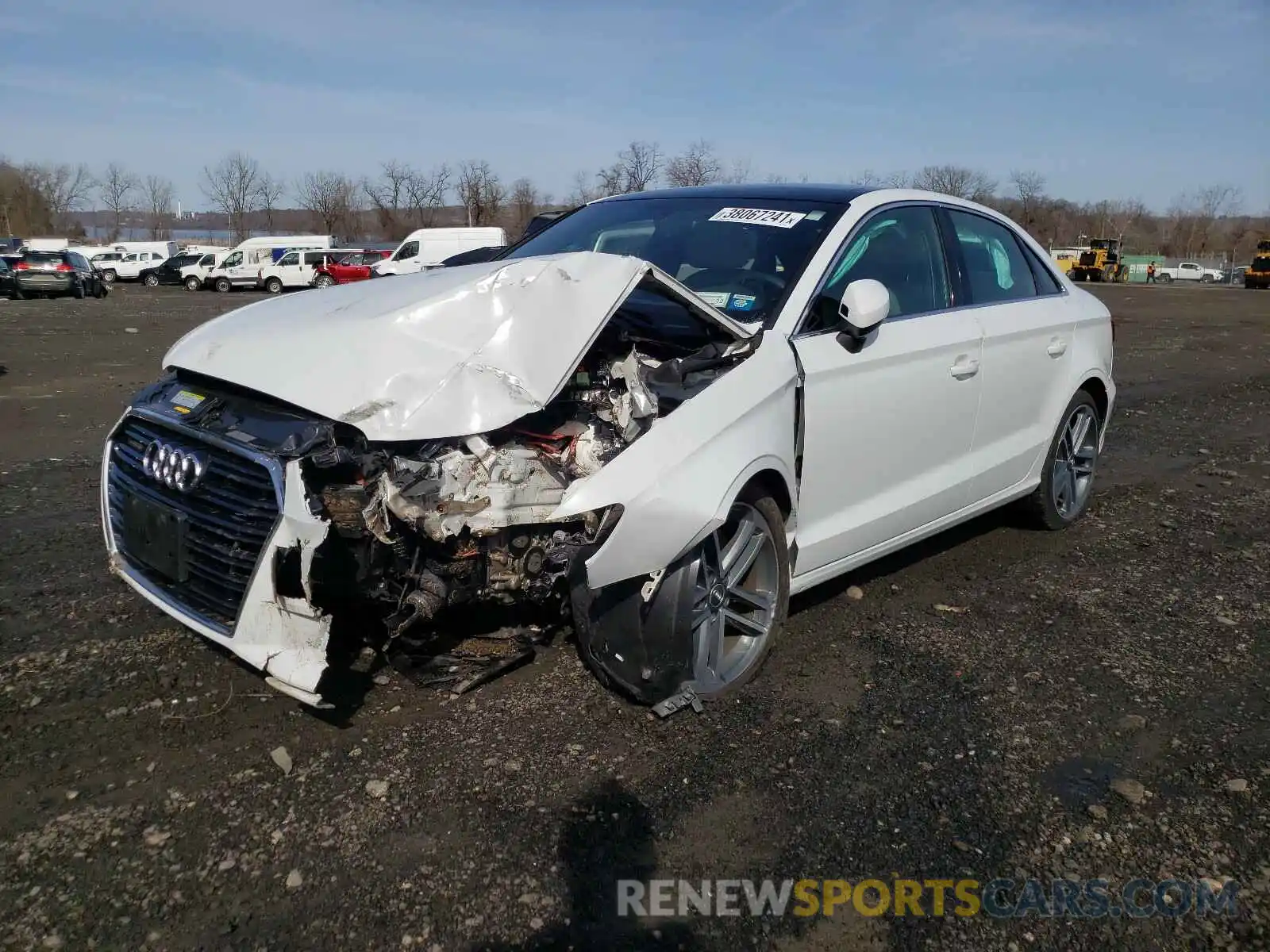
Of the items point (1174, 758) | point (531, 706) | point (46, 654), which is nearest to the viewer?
point (1174, 758)

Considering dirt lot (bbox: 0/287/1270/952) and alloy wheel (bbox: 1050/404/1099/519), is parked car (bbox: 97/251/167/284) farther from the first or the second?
alloy wheel (bbox: 1050/404/1099/519)

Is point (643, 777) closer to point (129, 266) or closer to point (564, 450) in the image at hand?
point (564, 450)

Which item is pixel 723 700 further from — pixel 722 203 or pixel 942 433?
pixel 722 203

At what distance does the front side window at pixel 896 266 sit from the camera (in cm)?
386

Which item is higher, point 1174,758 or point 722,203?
point 722,203

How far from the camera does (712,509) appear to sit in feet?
10.0

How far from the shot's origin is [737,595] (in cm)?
351

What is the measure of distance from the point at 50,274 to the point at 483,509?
1271 inches

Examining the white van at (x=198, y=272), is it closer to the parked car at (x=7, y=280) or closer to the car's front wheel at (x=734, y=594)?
the parked car at (x=7, y=280)

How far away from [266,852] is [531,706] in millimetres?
1014

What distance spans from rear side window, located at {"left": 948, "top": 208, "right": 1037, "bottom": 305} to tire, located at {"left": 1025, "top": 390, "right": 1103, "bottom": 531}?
0.75m

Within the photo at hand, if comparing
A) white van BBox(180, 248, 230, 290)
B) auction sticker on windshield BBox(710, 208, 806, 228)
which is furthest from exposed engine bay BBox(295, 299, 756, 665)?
white van BBox(180, 248, 230, 290)

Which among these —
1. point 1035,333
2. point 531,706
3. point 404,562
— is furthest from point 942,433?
point 404,562

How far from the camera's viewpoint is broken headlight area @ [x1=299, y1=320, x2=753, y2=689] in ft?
9.39
